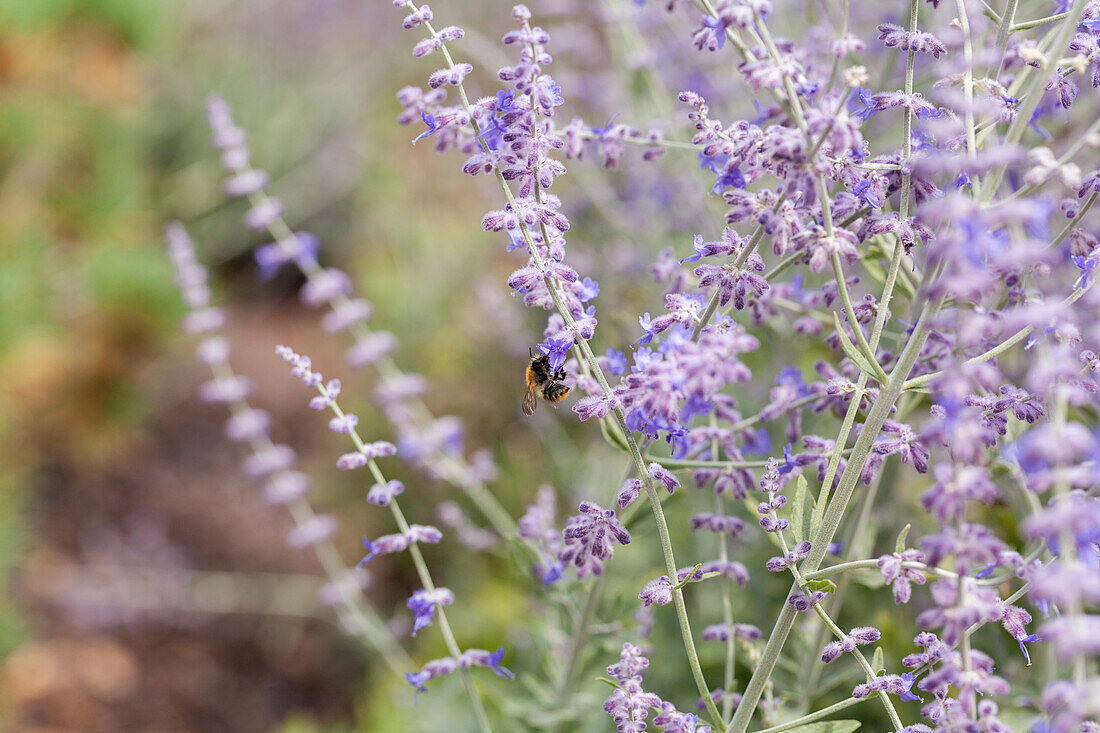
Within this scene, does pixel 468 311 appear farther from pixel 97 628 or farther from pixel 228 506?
pixel 97 628

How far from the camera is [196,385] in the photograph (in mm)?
3441

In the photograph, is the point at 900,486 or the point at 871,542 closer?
the point at 871,542

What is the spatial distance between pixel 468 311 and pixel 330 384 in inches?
84.2

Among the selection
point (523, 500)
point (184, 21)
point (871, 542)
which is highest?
point (184, 21)

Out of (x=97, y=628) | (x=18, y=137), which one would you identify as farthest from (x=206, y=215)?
(x=97, y=628)

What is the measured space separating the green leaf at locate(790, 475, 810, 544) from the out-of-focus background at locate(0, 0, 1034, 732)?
2.24 feet

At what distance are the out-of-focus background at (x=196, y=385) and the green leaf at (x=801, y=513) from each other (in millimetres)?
682

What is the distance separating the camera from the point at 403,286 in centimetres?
303

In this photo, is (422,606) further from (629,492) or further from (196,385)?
(196,385)

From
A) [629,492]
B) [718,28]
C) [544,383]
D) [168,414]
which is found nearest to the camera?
[718,28]

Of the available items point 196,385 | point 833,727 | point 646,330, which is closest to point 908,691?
point 833,727

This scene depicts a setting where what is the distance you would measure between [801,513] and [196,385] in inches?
122

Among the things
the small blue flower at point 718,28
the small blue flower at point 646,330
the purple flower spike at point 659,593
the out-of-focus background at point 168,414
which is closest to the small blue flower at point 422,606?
the purple flower spike at point 659,593

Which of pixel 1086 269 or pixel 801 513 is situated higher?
pixel 1086 269
